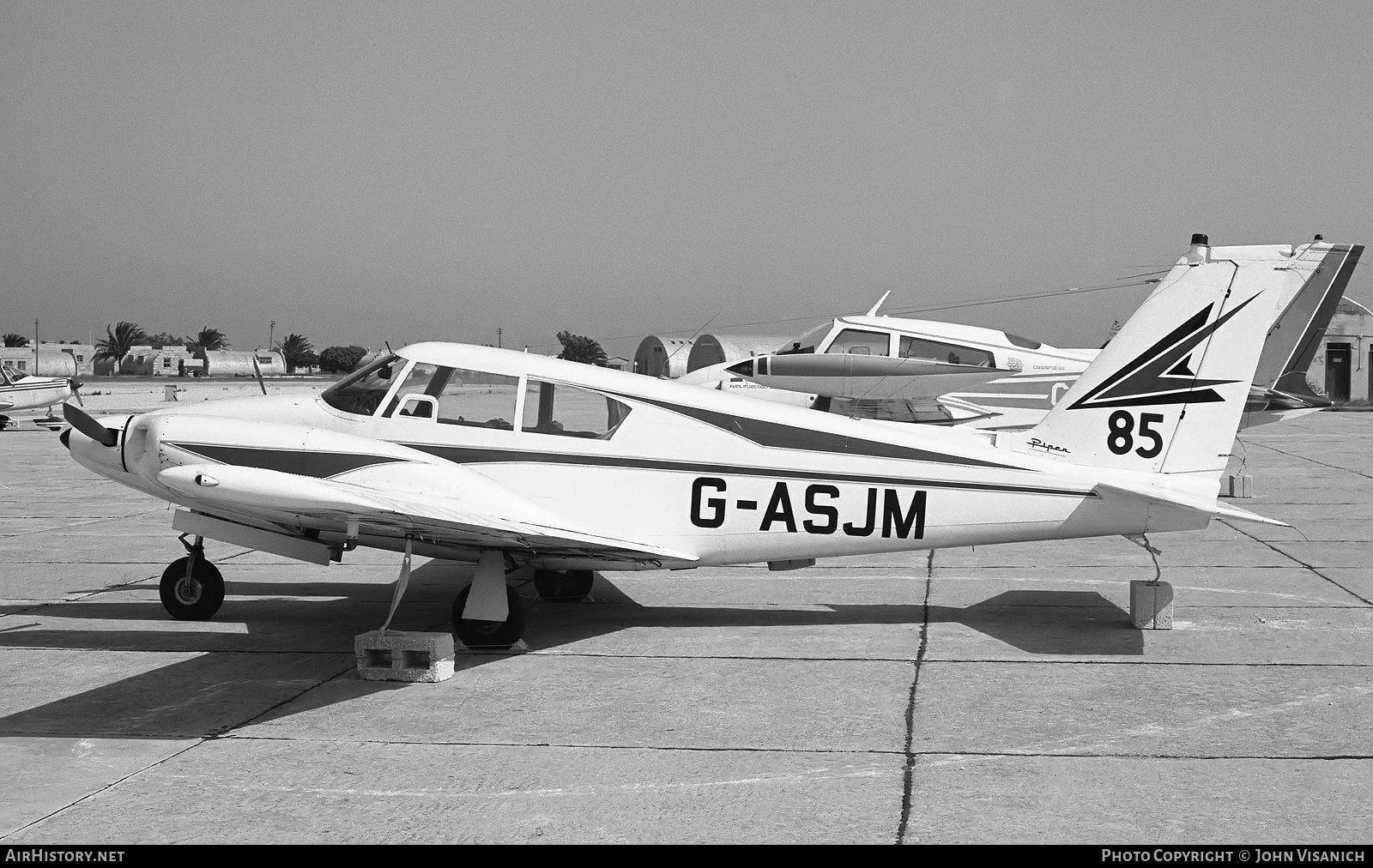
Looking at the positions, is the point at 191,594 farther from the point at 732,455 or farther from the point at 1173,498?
the point at 1173,498

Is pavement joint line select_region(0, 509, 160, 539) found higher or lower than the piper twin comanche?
lower

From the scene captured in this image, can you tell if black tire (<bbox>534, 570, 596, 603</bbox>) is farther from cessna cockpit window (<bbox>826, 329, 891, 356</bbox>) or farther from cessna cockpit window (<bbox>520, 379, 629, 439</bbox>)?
cessna cockpit window (<bbox>826, 329, 891, 356</bbox>)

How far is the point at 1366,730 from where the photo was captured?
20.0 feet

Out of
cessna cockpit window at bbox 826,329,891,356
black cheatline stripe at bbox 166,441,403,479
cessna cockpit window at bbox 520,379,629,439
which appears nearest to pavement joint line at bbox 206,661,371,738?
black cheatline stripe at bbox 166,441,403,479

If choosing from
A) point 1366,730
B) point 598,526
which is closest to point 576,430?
point 598,526

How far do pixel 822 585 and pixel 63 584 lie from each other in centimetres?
704

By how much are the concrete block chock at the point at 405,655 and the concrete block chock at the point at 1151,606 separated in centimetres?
→ 498

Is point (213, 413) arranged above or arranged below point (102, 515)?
above

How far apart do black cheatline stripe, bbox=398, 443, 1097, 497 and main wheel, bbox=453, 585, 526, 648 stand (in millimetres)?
953

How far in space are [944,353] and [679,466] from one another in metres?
→ 12.7

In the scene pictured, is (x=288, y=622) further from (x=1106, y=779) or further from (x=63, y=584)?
(x=1106, y=779)

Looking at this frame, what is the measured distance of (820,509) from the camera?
8250mm

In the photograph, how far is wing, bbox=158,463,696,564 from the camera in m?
6.71

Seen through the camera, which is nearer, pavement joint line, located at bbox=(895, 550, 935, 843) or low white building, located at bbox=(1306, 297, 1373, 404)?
pavement joint line, located at bbox=(895, 550, 935, 843)
